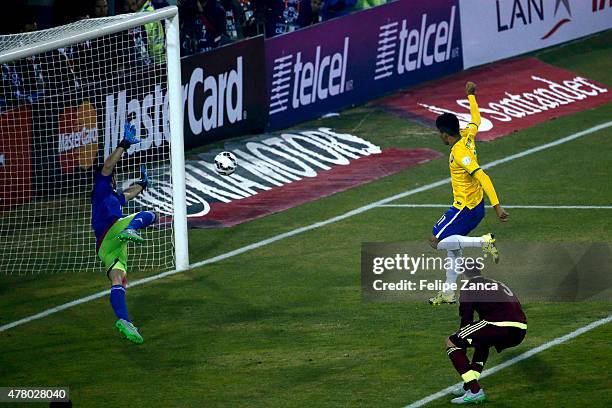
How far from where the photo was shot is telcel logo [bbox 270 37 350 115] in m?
24.5

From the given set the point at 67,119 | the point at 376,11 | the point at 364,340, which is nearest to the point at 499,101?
the point at 376,11

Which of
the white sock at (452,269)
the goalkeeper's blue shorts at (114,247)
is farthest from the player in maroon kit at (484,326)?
the goalkeeper's blue shorts at (114,247)

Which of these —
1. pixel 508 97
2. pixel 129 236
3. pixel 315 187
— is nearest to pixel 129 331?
pixel 129 236

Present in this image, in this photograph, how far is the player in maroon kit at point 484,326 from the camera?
41.3 ft

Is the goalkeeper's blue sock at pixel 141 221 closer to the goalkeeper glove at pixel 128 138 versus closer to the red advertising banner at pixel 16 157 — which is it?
the goalkeeper glove at pixel 128 138

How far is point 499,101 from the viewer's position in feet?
83.9

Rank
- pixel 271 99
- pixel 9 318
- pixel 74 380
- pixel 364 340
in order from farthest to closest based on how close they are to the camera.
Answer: pixel 271 99 → pixel 9 318 → pixel 364 340 → pixel 74 380

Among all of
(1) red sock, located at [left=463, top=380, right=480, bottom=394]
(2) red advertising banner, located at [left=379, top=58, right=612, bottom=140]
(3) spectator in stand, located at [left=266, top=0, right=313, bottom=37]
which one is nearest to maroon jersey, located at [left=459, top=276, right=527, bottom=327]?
(1) red sock, located at [left=463, top=380, right=480, bottom=394]

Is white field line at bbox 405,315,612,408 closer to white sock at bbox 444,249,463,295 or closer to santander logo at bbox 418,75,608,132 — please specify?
white sock at bbox 444,249,463,295

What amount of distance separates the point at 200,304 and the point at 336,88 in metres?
9.67

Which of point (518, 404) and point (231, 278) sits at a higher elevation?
point (518, 404)

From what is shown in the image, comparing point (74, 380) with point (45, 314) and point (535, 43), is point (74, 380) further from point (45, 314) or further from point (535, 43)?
point (535, 43)

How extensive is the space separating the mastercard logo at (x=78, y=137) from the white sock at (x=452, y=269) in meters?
6.61

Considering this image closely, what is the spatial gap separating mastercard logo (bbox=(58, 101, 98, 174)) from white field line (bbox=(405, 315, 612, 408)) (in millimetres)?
8188
